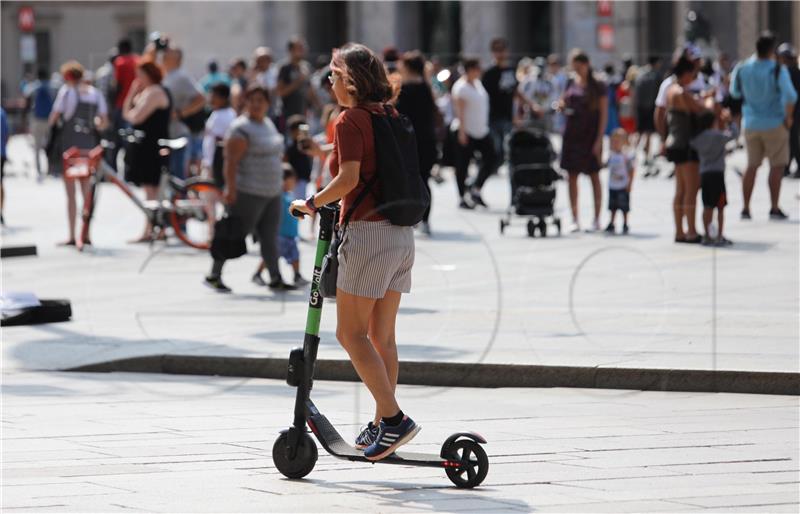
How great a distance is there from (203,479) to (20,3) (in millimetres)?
64772

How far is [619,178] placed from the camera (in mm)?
16750

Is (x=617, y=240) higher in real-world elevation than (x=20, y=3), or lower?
lower

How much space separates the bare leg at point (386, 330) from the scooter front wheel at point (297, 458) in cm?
33

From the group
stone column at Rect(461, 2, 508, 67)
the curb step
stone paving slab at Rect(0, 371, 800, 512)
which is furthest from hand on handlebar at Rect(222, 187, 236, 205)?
stone column at Rect(461, 2, 508, 67)

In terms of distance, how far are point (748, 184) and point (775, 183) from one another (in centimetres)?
28

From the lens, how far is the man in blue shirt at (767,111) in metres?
17.2

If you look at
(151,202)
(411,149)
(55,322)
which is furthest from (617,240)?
(411,149)

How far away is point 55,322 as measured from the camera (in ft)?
38.9

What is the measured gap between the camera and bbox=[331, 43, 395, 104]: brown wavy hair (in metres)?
6.70

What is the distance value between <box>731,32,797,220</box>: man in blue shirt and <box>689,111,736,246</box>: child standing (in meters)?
1.94

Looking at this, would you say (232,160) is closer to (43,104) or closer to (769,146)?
(769,146)

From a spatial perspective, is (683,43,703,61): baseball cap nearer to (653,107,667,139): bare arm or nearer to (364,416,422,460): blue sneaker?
(653,107,667,139): bare arm

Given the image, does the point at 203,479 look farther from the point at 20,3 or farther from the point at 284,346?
the point at 20,3

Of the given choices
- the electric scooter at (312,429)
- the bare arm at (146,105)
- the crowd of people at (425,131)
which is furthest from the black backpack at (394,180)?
the bare arm at (146,105)
